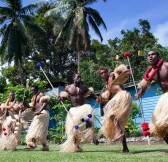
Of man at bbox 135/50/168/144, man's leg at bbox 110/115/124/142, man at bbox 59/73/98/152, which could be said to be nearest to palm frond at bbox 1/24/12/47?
man at bbox 59/73/98/152

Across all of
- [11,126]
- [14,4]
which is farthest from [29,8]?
[11,126]

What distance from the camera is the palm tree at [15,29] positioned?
2570 centimetres

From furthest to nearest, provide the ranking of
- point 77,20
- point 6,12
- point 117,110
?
point 6,12 → point 77,20 → point 117,110

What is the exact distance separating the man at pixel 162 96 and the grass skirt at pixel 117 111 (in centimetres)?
49

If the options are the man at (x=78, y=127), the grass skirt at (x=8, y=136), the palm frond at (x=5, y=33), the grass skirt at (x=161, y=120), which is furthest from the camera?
the palm frond at (x=5, y=33)

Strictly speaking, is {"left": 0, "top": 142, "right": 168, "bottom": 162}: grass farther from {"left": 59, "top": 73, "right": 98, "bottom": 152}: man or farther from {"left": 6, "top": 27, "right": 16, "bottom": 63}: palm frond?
{"left": 6, "top": 27, "right": 16, "bottom": 63}: palm frond

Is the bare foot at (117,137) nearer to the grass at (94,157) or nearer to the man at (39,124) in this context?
the grass at (94,157)

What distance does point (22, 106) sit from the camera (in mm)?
8602

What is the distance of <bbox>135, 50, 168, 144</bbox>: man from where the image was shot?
4863 mm

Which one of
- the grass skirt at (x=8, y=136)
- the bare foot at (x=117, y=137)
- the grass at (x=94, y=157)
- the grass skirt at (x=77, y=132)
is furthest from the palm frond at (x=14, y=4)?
the bare foot at (x=117, y=137)

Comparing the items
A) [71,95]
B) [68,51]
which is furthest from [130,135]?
[68,51]

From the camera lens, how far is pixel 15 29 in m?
26.4

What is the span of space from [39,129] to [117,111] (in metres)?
2.48

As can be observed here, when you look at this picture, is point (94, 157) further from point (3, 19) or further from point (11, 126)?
point (3, 19)
